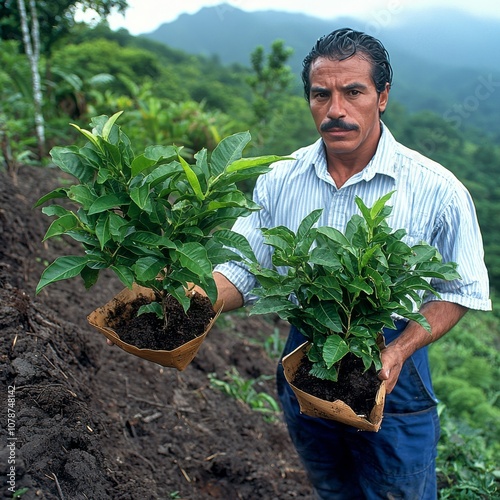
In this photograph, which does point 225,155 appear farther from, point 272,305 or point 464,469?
point 464,469

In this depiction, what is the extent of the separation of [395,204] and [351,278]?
2.00ft

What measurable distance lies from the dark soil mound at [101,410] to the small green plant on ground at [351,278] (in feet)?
2.96

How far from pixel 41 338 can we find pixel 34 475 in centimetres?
82

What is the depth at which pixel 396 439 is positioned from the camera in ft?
8.39

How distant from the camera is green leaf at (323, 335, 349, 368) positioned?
80.2 inches

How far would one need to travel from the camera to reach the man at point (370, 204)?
244cm

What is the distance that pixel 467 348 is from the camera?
995cm

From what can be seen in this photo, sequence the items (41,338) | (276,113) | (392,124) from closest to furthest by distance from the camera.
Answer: (41,338), (276,113), (392,124)

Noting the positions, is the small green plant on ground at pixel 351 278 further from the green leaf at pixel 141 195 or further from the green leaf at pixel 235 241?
the green leaf at pixel 141 195

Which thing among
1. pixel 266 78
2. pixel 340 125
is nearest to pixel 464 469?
pixel 340 125

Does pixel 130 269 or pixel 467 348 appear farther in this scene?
pixel 467 348

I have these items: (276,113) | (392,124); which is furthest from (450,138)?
(276,113)

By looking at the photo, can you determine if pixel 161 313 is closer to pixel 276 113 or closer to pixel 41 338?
pixel 41 338

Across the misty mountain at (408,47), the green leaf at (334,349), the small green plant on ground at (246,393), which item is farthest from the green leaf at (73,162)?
the misty mountain at (408,47)
